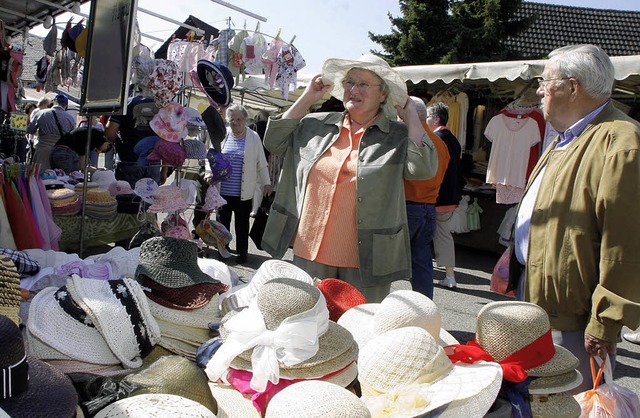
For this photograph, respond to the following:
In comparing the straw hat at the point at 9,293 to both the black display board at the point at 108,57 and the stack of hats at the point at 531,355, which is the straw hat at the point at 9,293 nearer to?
the stack of hats at the point at 531,355

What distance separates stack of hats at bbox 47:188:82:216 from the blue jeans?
9.14 ft

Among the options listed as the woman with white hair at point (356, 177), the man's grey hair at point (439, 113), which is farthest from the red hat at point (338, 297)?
the man's grey hair at point (439, 113)

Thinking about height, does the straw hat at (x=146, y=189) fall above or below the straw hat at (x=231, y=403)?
above

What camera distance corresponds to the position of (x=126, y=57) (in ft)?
11.1

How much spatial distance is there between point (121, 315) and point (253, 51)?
290 inches

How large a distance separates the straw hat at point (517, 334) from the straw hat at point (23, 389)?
125 cm

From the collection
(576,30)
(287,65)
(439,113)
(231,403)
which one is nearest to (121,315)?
(231,403)

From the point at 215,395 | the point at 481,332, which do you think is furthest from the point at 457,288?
the point at 215,395

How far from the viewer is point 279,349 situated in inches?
68.1

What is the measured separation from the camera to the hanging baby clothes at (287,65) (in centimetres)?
898

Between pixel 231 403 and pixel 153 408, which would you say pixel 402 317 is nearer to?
pixel 231 403

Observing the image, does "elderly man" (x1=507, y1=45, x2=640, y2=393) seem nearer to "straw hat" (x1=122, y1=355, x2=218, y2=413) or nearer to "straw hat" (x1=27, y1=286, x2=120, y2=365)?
"straw hat" (x1=122, y1=355, x2=218, y2=413)

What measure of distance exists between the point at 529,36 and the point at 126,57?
23.8 meters

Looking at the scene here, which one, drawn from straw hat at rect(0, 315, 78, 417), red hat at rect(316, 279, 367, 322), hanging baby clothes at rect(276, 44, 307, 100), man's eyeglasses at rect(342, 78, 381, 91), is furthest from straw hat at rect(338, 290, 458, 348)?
hanging baby clothes at rect(276, 44, 307, 100)
